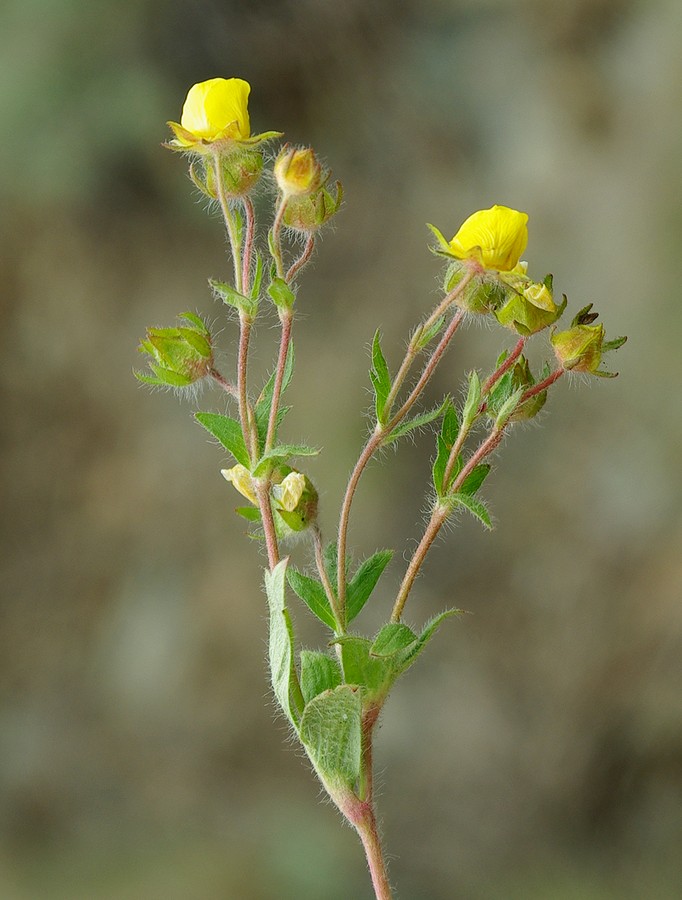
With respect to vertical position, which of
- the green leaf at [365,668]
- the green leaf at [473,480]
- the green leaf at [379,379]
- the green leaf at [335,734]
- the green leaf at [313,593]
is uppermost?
the green leaf at [379,379]

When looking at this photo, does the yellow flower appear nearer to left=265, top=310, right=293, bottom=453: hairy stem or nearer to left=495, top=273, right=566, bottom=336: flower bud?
left=265, top=310, right=293, bottom=453: hairy stem

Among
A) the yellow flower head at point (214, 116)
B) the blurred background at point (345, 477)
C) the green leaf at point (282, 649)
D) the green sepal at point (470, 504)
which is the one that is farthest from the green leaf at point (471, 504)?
the blurred background at point (345, 477)

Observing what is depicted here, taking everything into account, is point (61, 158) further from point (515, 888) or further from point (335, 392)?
point (515, 888)

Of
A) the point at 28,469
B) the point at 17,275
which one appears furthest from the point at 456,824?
→ the point at 17,275

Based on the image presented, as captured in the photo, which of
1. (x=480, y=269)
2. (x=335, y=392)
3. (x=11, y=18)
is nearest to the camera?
(x=480, y=269)

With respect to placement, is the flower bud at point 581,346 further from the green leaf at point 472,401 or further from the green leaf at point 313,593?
the green leaf at point 313,593

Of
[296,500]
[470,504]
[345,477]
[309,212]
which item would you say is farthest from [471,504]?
[345,477]

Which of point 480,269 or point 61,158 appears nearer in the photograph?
point 480,269
